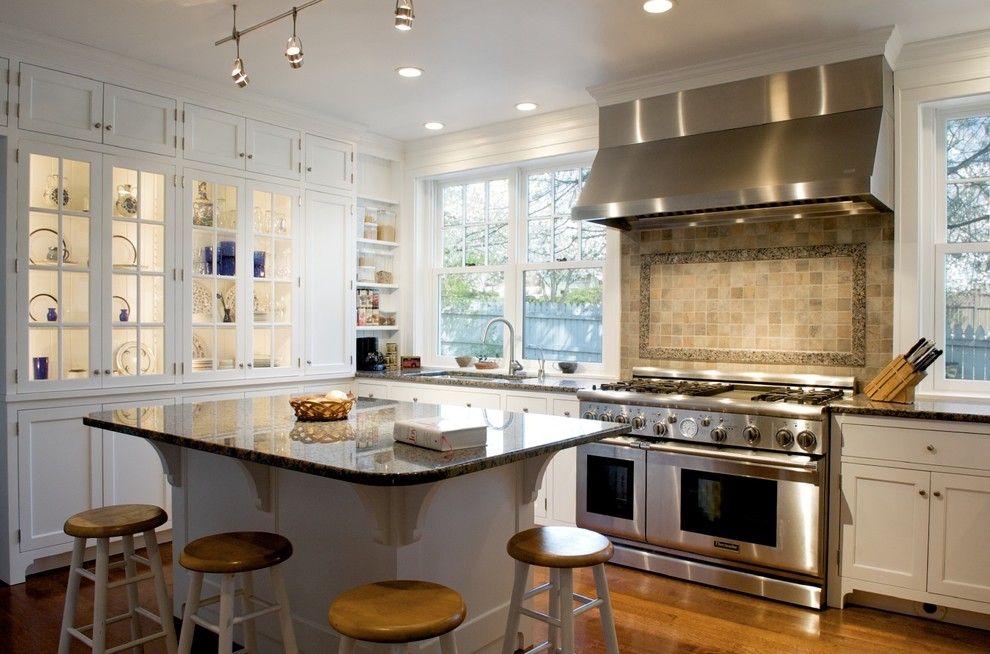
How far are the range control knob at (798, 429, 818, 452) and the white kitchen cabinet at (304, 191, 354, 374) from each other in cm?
312

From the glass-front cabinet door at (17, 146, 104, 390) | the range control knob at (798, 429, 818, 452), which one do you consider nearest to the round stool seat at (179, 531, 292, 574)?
the glass-front cabinet door at (17, 146, 104, 390)

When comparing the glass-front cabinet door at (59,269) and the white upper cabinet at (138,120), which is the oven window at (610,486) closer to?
the glass-front cabinet door at (59,269)

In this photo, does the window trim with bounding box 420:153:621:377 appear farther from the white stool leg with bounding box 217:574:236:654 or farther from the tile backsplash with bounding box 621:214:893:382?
the white stool leg with bounding box 217:574:236:654

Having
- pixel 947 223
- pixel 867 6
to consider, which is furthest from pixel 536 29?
pixel 947 223

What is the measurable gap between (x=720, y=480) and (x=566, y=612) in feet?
5.53

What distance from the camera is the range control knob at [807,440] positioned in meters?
3.26

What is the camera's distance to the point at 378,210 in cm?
573

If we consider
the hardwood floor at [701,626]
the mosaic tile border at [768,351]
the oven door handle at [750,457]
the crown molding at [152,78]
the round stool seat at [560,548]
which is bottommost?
the hardwood floor at [701,626]

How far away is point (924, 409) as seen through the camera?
3115 millimetres

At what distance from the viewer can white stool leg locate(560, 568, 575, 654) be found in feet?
6.61

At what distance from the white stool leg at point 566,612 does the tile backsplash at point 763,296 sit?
2373mm

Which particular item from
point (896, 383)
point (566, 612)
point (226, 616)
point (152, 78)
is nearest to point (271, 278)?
point (152, 78)

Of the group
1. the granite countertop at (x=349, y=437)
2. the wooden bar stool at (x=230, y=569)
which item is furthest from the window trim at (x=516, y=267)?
the wooden bar stool at (x=230, y=569)

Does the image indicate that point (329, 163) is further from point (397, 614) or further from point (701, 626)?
point (397, 614)
